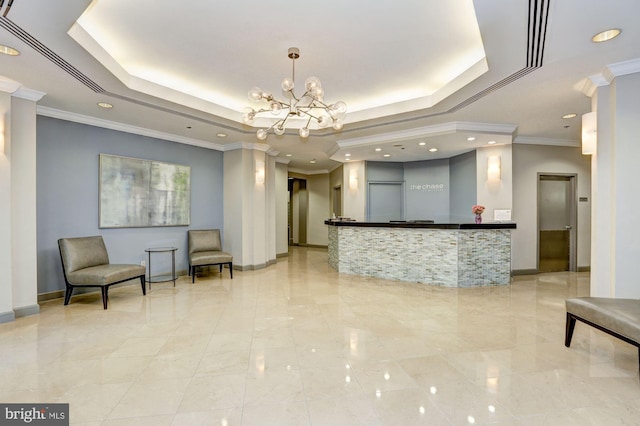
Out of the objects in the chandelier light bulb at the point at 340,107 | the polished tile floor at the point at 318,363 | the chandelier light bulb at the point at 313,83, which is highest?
the chandelier light bulb at the point at 313,83

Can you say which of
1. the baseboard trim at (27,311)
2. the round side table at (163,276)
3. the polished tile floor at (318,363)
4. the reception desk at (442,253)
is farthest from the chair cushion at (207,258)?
the reception desk at (442,253)

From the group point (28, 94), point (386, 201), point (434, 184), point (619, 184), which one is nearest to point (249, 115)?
point (28, 94)

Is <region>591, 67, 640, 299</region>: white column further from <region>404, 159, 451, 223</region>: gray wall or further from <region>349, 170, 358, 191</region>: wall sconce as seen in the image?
<region>349, 170, 358, 191</region>: wall sconce

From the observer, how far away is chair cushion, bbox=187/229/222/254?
6.50 m

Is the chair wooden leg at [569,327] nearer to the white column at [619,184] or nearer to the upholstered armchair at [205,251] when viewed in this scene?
the white column at [619,184]

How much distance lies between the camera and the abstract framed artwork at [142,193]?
5457 millimetres

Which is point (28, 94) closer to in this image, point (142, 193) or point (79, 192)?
point (79, 192)

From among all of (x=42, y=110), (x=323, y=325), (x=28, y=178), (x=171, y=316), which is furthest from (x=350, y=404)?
(x=42, y=110)

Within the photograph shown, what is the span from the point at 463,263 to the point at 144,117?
5.96 m

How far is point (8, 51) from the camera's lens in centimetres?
309

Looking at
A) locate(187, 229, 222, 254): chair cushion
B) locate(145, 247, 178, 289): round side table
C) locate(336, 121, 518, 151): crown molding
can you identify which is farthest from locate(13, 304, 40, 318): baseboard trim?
locate(336, 121, 518, 151): crown molding

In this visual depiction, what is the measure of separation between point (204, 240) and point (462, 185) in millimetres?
6031

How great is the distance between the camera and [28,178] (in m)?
4.16

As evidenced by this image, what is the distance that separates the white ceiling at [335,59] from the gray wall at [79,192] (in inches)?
A: 9.9
